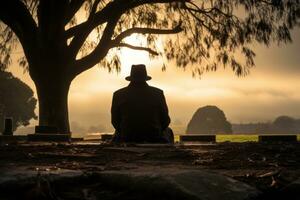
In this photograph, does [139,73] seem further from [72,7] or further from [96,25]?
[72,7]

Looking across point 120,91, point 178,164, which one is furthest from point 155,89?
point 178,164

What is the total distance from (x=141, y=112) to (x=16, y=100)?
41764 millimetres

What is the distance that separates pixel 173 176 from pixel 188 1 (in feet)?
46.9

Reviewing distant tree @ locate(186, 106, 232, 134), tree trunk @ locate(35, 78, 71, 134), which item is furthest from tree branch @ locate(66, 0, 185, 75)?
distant tree @ locate(186, 106, 232, 134)

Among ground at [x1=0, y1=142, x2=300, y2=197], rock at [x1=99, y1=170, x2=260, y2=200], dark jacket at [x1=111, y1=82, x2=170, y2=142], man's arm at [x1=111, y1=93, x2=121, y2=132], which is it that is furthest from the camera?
man's arm at [x1=111, y1=93, x2=121, y2=132]

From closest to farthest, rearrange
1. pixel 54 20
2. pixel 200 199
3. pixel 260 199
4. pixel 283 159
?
1. pixel 200 199
2. pixel 260 199
3. pixel 283 159
4. pixel 54 20

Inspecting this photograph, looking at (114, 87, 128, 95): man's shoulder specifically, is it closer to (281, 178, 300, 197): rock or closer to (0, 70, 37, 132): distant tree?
(281, 178, 300, 197): rock

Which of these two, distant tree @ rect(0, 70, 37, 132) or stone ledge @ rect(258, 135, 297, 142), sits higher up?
distant tree @ rect(0, 70, 37, 132)

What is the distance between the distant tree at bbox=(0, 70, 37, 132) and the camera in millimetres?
47031

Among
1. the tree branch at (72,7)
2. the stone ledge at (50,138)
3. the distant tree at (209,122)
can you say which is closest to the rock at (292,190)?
the stone ledge at (50,138)

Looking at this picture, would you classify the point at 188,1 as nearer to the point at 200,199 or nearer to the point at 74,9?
the point at 74,9

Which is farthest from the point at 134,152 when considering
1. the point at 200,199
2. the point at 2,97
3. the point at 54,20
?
the point at 2,97

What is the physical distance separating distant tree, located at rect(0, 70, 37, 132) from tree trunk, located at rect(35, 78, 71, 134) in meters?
30.8

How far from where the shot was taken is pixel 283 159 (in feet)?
16.3
